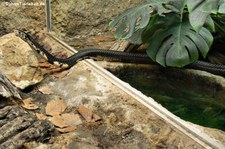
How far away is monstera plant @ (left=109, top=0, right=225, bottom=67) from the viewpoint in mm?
3301

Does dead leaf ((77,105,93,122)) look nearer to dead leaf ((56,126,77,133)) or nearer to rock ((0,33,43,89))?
dead leaf ((56,126,77,133))

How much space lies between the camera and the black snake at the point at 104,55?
11.9 feet

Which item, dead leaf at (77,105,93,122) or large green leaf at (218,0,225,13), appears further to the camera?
dead leaf at (77,105,93,122)

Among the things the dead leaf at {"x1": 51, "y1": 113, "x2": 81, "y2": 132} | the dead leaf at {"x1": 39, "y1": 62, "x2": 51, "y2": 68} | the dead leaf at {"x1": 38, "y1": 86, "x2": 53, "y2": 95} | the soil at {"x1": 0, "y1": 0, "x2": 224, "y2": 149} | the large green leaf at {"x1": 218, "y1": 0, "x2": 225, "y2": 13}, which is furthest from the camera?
the dead leaf at {"x1": 39, "y1": 62, "x2": 51, "y2": 68}

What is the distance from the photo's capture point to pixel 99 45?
438 cm

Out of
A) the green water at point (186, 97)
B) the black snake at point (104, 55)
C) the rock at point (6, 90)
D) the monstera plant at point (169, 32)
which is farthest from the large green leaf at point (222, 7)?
the black snake at point (104, 55)

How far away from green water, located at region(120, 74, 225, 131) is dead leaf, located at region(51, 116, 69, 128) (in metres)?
1.10

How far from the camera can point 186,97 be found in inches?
143

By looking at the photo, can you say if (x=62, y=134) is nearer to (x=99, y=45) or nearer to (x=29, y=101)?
(x=29, y=101)

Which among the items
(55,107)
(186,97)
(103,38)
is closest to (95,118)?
(55,107)

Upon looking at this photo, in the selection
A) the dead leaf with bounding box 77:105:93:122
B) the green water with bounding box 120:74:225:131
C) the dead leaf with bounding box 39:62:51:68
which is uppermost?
the dead leaf with bounding box 77:105:93:122

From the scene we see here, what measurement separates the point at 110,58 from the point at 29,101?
50.2 inches

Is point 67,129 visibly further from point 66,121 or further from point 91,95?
point 91,95

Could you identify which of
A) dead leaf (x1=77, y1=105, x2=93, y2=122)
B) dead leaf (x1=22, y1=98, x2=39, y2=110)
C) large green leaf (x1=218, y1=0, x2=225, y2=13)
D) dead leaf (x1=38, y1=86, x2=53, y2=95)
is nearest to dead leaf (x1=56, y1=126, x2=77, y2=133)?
dead leaf (x1=77, y1=105, x2=93, y2=122)
